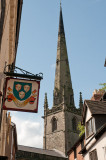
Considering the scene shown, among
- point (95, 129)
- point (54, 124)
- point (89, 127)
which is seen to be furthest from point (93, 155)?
point (54, 124)

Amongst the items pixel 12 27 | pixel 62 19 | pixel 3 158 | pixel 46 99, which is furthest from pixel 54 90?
pixel 3 158

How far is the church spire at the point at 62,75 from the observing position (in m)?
65.2

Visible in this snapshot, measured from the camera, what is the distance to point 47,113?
6356cm

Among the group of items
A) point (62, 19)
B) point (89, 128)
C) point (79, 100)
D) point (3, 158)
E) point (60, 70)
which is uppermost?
point (62, 19)

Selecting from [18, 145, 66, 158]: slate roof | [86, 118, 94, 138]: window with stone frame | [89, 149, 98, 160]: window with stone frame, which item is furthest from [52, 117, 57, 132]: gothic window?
[89, 149, 98, 160]: window with stone frame

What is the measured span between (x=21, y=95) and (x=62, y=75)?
63.2 meters

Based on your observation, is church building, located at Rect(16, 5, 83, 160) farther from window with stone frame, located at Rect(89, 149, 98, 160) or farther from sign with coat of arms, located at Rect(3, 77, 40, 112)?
sign with coat of arms, located at Rect(3, 77, 40, 112)

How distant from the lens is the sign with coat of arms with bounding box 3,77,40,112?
6.32 m

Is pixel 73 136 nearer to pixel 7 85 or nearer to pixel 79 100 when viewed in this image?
pixel 79 100

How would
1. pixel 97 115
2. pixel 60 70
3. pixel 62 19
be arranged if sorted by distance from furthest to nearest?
pixel 62 19 → pixel 60 70 → pixel 97 115

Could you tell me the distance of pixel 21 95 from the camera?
6.45m

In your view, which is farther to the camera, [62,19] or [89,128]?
[62,19]

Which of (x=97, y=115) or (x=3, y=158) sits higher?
(x=97, y=115)

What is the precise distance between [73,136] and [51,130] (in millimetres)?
5779
